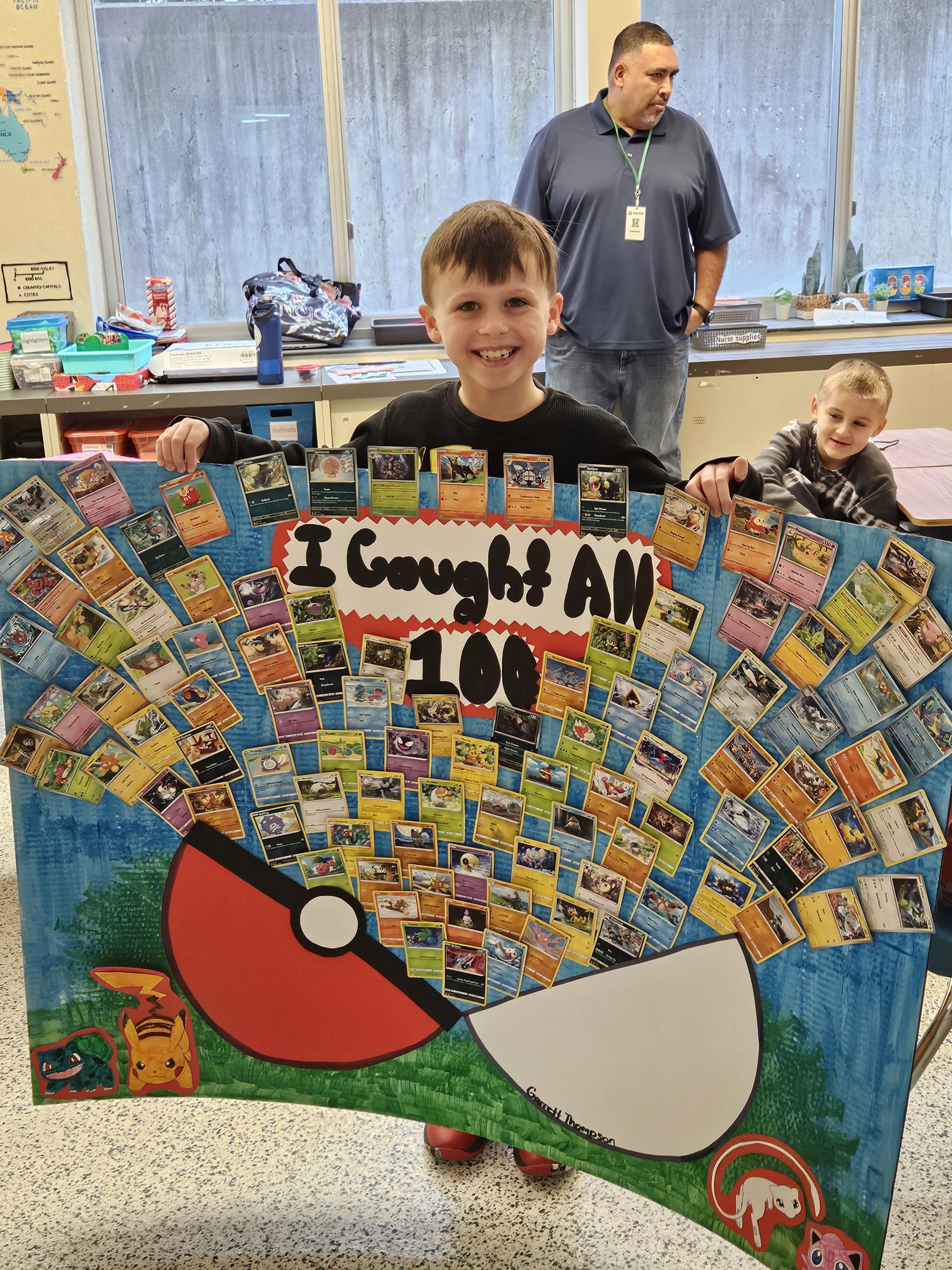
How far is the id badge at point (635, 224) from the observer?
11.2 ft

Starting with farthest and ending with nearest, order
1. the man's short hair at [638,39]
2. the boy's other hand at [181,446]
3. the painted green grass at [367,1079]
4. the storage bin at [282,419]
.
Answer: the storage bin at [282,419] < the man's short hair at [638,39] < the painted green grass at [367,1079] < the boy's other hand at [181,446]

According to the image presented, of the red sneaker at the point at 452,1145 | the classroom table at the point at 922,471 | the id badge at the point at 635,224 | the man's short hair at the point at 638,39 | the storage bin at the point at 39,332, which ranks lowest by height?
the red sneaker at the point at 452,1145

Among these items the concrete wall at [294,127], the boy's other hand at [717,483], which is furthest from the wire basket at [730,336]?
the boy's other hand at [717,483]

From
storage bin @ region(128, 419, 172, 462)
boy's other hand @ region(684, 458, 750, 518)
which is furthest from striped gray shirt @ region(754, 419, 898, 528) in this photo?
storage bin @ region(128, 419, 172, 462)

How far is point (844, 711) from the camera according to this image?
1.05 meters

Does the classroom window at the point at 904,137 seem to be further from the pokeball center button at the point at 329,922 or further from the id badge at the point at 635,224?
the pokeball center button at the point at 329,922

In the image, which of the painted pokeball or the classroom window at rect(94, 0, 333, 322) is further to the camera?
the classroom window at rect(94, 0, 333, 322)

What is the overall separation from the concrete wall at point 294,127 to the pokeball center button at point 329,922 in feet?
11.8

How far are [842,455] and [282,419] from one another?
6.09ft

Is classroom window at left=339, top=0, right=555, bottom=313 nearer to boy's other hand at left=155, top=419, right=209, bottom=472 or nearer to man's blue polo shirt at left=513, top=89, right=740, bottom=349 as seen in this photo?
man's blue polo shirt at left=513, top=89, right=740, bottom=349

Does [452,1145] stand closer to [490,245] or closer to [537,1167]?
[537,1167]

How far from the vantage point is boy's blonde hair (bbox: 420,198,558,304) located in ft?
4.45

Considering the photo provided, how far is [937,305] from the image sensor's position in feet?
15.0

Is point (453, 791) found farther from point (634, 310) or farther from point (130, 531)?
point (634, 310)
